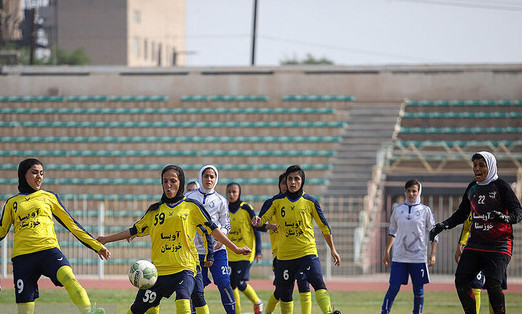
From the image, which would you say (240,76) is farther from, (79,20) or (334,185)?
(79,20)

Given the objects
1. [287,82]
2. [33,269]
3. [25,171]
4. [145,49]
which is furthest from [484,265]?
[145,49]

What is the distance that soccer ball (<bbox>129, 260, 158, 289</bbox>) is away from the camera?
8.50m

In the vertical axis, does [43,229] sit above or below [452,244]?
above

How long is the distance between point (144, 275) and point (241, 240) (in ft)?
15.1

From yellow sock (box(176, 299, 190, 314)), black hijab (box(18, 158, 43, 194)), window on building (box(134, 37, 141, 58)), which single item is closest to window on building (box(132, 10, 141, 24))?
window on building (box(134, 37, 141, 58))

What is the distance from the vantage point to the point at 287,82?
3266cm

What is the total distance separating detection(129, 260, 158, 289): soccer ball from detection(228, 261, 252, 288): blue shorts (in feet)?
14.1

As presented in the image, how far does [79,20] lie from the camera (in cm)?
6375

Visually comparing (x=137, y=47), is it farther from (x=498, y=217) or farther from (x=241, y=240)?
(x=498, y=217)

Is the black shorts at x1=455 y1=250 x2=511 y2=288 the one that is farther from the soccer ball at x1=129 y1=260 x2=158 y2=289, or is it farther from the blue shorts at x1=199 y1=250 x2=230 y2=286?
the soccer ball at x1=129 y1=260 x2=158 y2=289

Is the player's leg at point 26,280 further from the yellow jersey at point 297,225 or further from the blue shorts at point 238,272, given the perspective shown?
the blue shorts at point 238,272

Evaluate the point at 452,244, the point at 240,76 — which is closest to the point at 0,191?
the point at 240,76

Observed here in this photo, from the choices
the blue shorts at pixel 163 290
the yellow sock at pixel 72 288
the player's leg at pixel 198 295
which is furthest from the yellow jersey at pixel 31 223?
the player's leg at pixel 198 295

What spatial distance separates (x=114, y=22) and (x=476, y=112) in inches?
1496
